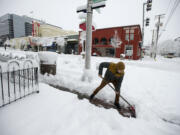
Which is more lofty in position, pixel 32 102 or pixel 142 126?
pixel 32 102

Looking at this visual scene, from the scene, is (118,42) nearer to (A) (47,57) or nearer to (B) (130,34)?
(B) (130,34)

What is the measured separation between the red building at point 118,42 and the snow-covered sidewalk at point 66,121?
58.9 feet

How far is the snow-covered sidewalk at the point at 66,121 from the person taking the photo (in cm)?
159

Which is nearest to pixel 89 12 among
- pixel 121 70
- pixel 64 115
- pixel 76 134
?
pixel 121 70

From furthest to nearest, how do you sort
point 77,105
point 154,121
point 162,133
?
point 77,105, point 154,121, point 162,133

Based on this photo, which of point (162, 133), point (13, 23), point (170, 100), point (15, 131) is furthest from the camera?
point (13, 23)

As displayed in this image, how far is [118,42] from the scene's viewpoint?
22.1 meters

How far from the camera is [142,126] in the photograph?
1918 mm

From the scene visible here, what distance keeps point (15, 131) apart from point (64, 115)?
0.83 metres

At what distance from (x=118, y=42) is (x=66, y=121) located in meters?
22.9

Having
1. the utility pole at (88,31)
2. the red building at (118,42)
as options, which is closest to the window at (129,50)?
the red building at (118,42)

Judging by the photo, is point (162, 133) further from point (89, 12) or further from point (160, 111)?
point (89, 12)

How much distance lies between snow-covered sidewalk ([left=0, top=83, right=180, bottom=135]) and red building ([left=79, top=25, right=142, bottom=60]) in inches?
706

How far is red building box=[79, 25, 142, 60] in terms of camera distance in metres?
21.1
